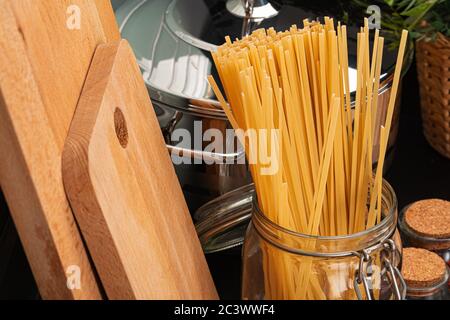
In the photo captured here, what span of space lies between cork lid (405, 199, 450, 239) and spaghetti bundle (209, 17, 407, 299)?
0.54 feet

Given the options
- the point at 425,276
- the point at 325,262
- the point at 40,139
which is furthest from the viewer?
the point at 425,276

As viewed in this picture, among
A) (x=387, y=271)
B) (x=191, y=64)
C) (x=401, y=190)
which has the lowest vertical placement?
(x=401, y=190)

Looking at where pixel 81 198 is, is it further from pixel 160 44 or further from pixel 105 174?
pixel 160 44

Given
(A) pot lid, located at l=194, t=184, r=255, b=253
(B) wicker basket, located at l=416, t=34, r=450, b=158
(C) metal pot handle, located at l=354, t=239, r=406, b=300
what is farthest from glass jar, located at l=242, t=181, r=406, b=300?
(B) wicker basket, located at l=416, t=34, r=450, b=158

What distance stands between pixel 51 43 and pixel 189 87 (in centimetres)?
25

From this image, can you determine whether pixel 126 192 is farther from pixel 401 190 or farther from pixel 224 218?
pixel 401 190

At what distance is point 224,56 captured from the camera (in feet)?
1.59

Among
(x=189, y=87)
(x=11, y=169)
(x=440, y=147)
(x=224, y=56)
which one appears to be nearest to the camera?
(x=11, y=169)

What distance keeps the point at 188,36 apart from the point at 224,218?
0.18m

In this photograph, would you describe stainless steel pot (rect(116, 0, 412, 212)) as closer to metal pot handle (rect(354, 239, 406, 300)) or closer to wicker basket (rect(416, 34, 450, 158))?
wicker basket (rect(416, 34, 450, 158))

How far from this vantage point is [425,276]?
0.64 m

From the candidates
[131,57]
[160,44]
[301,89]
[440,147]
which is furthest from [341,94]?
[440,147]

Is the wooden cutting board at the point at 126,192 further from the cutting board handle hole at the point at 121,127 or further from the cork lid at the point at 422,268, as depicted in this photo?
the cork lid at the point at 422,268

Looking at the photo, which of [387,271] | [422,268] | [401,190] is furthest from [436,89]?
[387,271]
